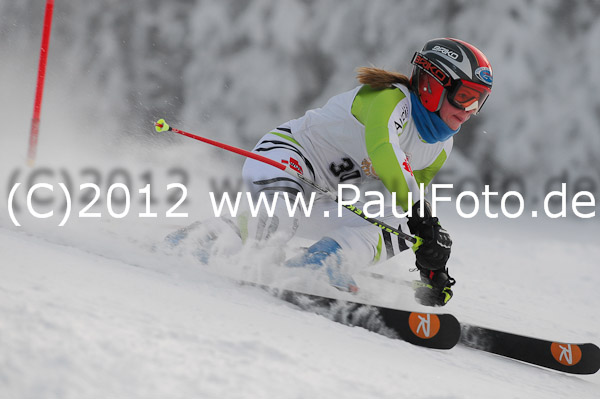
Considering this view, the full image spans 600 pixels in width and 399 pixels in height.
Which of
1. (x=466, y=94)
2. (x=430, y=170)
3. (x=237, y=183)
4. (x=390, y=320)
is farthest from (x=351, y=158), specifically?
(x=237, y=183)

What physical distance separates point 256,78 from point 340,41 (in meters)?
1.29

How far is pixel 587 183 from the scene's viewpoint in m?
8.08

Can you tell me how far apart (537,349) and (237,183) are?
553 centimetres

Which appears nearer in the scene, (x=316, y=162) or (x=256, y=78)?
(x=316, y=162)

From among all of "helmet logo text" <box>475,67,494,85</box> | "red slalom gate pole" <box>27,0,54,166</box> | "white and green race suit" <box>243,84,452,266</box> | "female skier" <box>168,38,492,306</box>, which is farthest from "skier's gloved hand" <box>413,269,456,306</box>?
"red slalom gate pole" <box>27,0,54,166</box>

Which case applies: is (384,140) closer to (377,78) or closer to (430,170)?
(377,78)

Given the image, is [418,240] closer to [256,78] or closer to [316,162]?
[316,162]

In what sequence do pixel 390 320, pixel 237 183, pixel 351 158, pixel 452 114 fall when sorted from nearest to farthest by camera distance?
1. pixel 390 320
2. pixel 452 114
3. pixel 351 158
4. pixel 237 183

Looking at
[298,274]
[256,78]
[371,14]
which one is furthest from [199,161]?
[298,274]

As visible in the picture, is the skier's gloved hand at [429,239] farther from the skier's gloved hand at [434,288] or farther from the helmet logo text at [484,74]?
the helmet logo text at [484,74]

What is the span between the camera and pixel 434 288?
2.62 metres

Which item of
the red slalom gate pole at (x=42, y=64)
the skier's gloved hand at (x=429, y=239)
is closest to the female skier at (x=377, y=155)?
the skier's gloved hand at (x=429, y=239)

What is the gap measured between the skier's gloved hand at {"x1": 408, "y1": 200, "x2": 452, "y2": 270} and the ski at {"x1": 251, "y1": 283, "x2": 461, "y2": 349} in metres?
0.32

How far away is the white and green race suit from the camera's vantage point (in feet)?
8.17
